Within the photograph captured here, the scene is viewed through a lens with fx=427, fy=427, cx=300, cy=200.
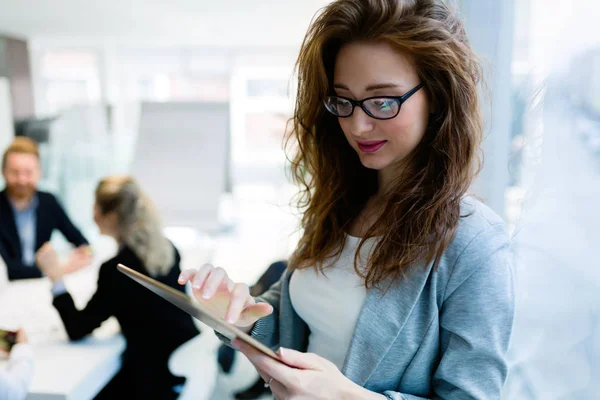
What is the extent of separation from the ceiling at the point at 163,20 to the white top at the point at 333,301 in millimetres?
1212

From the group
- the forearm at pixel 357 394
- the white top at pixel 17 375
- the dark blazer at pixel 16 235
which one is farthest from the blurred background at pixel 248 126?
the white top at pixel 17 375

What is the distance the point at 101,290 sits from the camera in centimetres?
142

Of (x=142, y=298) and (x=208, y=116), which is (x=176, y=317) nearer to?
(x=142, y=298)

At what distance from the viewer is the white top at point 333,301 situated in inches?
27.5

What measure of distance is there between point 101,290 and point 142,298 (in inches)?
5.2

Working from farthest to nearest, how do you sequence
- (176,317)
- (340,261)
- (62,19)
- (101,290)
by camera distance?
(62,19), (176,317), (101,290), (340,261)

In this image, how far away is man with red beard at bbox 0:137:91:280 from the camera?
1503 millimetres

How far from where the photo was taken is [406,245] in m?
0.65

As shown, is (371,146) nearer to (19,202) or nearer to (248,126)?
(19,202)

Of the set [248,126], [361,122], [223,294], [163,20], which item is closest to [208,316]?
[223,294]

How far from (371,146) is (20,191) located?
1.45m

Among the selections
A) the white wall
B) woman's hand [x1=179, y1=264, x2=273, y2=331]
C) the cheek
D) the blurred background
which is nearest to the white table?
the blurred background

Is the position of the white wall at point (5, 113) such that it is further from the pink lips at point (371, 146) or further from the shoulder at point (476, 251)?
the shoulder at point (476, 251)

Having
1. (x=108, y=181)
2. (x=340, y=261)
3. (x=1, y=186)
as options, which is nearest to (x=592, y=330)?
(x=340, y=261)
